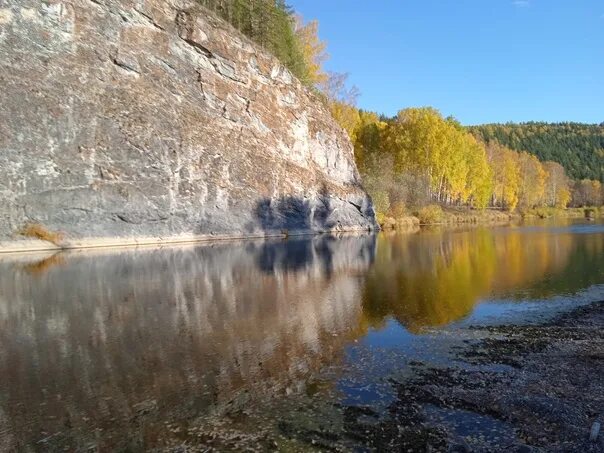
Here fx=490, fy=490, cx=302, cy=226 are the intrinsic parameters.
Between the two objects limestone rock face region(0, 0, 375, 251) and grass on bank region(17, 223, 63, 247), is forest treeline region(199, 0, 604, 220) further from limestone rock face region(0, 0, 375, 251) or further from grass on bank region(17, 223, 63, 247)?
grass on bank region(17, 223, 63, 247)

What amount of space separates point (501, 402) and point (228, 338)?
661 centimetres

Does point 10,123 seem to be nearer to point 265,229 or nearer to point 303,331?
point 265,229

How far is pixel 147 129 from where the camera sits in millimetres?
39375

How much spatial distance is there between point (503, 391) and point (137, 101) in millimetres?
37232

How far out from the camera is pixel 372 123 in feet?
255

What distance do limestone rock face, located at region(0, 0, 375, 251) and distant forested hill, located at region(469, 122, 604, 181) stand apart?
4800 inches

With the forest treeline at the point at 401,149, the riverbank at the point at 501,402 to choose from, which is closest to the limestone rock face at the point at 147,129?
the forest treeline at the point at 401,149

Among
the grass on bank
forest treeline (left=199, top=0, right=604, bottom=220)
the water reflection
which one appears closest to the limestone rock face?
the grass on bank

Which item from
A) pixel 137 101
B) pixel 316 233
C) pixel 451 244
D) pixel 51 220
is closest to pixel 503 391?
pixel 451 244

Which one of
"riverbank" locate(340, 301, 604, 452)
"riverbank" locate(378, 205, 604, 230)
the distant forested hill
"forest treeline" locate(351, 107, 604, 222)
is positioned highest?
the distant forested hill

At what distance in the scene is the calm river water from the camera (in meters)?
7.41

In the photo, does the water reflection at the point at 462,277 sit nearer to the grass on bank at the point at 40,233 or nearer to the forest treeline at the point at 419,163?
the grass on bank at the point at 40,233

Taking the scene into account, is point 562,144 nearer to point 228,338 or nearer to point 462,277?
point 462,277

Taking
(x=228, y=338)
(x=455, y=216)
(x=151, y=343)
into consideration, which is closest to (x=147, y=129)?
(x=151, y=343)
